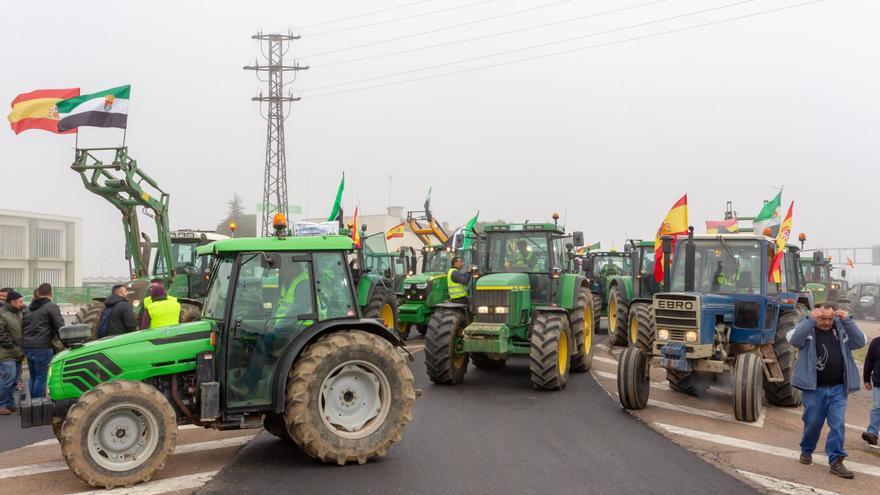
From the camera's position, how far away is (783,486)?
257 inches

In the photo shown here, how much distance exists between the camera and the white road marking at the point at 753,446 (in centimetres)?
729

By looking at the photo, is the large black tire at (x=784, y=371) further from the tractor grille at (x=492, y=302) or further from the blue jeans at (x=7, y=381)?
the blue jeans at (x=7, y=381)

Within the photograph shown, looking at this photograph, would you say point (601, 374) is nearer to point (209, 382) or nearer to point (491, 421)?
point (491, 421)

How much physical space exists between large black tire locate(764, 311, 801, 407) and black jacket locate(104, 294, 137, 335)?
9157 mm

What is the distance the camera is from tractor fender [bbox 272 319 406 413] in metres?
6.67

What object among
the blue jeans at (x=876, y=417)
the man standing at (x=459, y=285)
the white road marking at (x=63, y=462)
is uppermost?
the man standing at (x=459, y=285)

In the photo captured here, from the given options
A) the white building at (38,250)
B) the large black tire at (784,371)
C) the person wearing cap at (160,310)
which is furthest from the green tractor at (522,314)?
the white building at (38,250)

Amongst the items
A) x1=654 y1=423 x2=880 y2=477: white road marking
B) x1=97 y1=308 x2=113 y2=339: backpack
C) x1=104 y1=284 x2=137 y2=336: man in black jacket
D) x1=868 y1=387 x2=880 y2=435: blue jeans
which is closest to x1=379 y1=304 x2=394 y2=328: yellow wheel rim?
x1=104 y1=284 x2=137 y2=336: man in black jacket

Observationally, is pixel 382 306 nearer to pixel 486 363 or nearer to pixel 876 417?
pixel 486 363

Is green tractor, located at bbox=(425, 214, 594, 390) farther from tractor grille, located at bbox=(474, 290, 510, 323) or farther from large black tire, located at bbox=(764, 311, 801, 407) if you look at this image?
large black tire, located at bbox=(764, 311, 801, 407)

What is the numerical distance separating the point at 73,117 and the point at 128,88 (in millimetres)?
1174

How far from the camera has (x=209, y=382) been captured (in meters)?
6.60

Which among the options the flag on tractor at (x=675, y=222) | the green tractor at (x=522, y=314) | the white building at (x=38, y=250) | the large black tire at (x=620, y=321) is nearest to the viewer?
the green tractor at (x=522, y=314)

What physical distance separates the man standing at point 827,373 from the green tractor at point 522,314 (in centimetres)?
417
